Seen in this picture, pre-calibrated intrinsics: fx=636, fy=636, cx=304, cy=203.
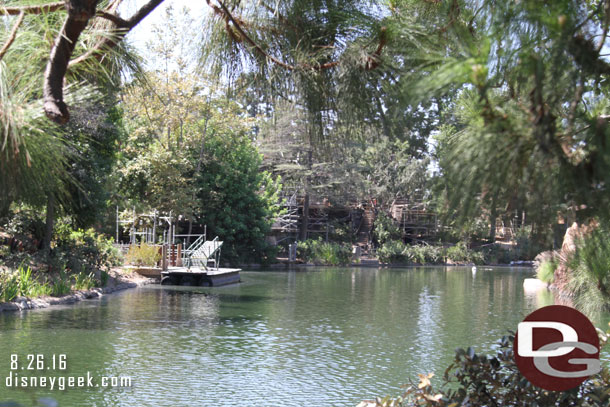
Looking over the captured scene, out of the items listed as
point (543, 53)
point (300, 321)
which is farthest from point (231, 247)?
point (543, 53)

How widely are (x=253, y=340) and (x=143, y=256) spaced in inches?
397

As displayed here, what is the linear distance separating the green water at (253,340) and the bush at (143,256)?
2237 mm

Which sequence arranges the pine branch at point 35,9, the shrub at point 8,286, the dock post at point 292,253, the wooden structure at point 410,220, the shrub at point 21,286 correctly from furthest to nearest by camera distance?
the wooden structure at point 410,220 → the dock post at point 292,253 → the shrub at point 21,286 → the shrub at point 8,286 → the pine branch at point 35,9

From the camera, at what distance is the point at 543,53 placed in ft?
6.20

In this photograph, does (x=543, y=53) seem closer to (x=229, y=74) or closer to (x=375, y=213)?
(x=229, y=74)

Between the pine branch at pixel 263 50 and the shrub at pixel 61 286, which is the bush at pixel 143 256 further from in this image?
the pine branch at pixel 263 50

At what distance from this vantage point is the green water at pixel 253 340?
22.5 ft

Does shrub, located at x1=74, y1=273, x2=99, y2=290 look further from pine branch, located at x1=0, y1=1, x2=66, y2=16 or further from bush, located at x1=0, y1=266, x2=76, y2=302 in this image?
pine branch, located at x1=0, y1=1, x2=66, y2=16

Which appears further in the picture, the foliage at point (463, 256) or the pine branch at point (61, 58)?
the foliage at point (463, 256)

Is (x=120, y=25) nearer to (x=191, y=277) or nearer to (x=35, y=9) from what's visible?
(x=35, y=9)

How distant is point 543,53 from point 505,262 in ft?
106

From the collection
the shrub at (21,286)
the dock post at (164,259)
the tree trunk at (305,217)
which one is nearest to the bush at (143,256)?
the dock post at (164,259)

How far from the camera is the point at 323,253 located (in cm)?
2941

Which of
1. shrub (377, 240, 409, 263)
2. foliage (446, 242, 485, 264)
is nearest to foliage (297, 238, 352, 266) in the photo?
shrub (377, 240, 409, 263)
